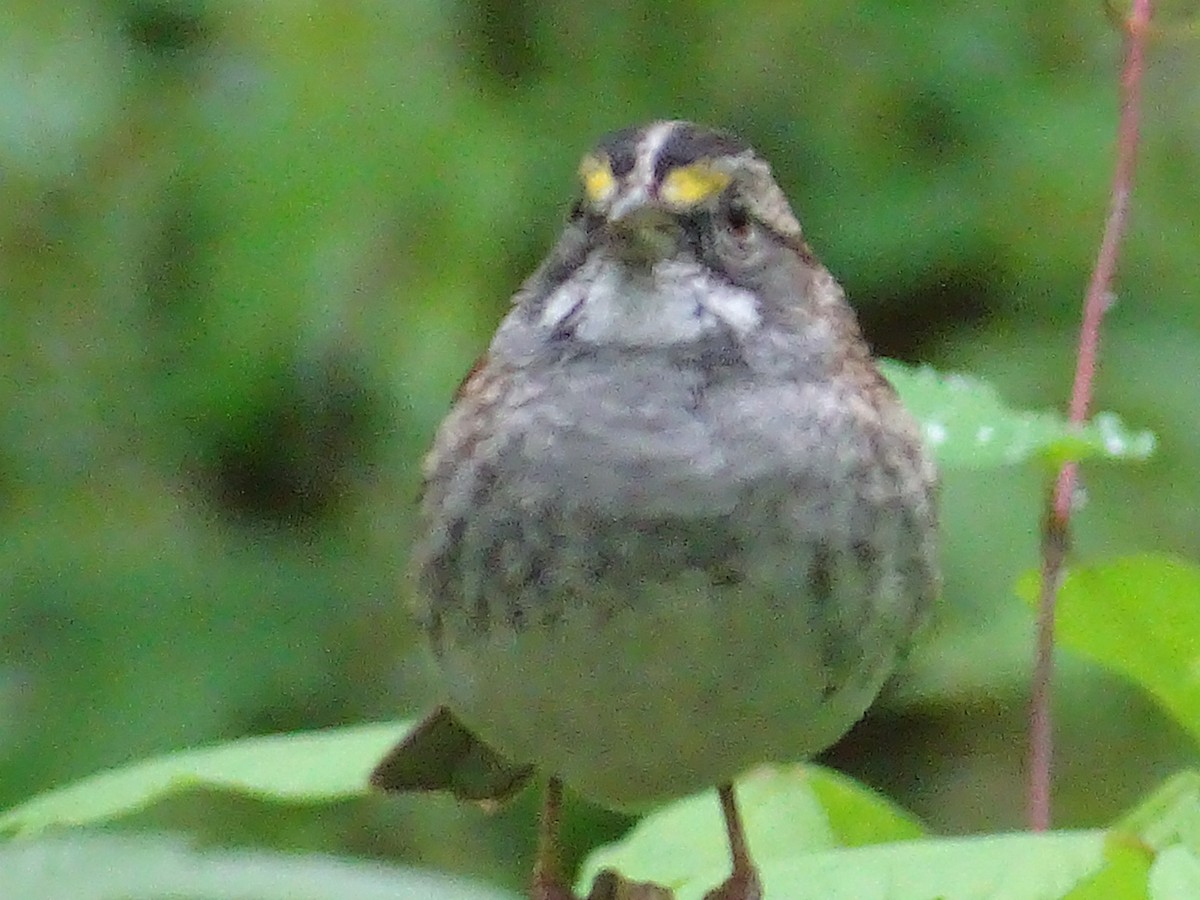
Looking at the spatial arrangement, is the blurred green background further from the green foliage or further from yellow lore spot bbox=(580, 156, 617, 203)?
the green foliage

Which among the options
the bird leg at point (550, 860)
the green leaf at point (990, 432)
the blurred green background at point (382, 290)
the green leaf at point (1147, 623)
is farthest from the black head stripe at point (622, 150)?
the blurred green background at point (382, 290)

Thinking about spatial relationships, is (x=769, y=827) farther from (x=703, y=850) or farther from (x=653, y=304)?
(x=653, y=304)

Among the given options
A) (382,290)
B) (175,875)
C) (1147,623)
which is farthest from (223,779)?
(382,290)

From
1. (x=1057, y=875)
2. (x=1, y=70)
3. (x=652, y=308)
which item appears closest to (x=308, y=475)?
(x=1, y=70)

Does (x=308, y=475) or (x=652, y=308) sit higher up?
(x=652, y=308)

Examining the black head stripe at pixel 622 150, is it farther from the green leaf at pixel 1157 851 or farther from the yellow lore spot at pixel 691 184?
the green leaf at pixel 1157 851

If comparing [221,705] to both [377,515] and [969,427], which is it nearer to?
[377,515]
